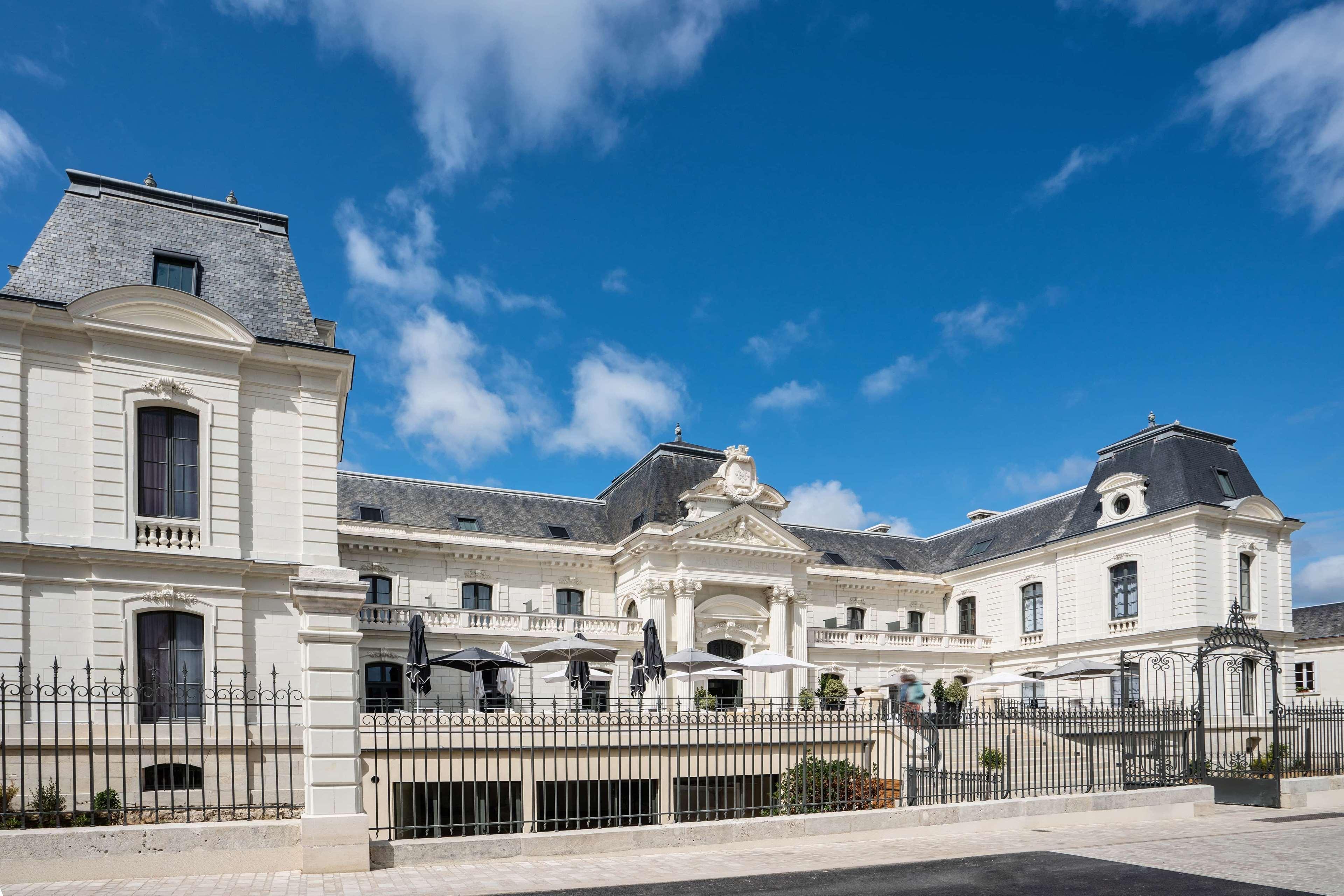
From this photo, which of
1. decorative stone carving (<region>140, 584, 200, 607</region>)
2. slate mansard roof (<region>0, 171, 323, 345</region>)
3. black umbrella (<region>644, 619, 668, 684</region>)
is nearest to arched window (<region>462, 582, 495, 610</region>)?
black umbrella (<region>644, 619, 668, 684</region>)

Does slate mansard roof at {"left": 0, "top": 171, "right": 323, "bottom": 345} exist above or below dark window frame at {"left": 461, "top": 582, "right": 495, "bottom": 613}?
above

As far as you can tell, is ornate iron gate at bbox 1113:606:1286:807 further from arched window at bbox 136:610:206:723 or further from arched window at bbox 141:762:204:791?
arched window at bbox 136:610:206:723

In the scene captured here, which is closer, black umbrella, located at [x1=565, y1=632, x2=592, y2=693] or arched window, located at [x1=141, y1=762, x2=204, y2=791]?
arched window, located at [x1=141, y1=762, x2=204, y2=791]

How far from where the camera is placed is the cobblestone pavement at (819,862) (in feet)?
34.3

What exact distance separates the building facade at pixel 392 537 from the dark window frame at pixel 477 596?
79mm

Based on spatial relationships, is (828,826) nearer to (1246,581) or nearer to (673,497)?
(673,497)

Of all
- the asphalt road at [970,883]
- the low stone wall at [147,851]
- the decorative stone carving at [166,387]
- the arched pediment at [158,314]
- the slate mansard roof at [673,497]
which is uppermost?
the arched pediment at [158,314]

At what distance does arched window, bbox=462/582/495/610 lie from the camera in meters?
34.0

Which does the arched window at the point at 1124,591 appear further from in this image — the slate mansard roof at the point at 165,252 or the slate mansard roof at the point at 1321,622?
the slate mansard roof at the point at 165,252

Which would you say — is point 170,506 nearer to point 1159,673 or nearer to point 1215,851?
point 1215,851

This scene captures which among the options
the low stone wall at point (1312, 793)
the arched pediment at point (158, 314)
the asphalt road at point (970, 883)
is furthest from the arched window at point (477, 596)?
the asphalt road at point (970, 883)

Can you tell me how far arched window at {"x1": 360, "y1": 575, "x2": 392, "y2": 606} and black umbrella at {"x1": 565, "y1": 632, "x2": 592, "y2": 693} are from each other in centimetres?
798

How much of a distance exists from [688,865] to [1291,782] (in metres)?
14.2

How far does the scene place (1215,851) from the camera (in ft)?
44.6
